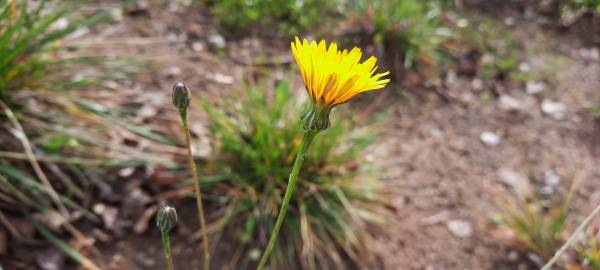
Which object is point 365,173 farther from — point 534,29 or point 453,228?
point 534,29

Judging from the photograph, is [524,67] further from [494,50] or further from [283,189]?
[283,189]

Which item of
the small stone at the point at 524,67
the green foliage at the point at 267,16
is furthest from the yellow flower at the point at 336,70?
the small stone at the point at 524,67

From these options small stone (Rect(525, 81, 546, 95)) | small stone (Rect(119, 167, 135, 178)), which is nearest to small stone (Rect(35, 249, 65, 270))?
small stone (Rect(119, 167, 135, 178))

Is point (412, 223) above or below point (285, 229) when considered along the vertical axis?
below

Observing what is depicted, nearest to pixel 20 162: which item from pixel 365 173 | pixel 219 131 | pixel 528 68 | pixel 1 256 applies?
pixel 1 256

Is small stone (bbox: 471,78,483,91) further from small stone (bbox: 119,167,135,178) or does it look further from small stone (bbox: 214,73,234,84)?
small stone (bbox: 119,167,135,178)
